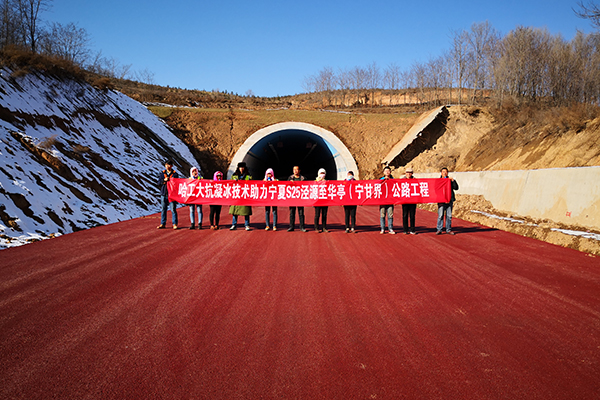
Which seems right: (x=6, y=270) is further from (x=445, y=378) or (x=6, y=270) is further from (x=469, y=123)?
(x=469, y=123)

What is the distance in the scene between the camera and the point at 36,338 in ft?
12.6

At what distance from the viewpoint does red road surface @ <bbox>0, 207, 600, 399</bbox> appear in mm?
3061

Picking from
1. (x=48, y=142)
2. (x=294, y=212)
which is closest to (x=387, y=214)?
(x=294, y=212)

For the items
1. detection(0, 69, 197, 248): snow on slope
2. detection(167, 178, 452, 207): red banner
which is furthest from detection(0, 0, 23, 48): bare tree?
detection(167, 178, 452, 207): red banner

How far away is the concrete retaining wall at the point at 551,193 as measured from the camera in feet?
27.8

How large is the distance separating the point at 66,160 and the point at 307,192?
9.53 metres

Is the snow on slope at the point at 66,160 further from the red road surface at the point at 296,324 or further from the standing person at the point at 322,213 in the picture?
the standing person at the point at 322,213

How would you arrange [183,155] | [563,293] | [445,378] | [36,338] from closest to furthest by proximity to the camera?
[445,378] → [36,338] → [563,293] → [183,155]

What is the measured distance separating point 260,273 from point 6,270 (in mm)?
4705

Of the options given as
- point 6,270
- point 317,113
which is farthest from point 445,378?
point 317,113

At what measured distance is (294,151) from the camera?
34750 mm

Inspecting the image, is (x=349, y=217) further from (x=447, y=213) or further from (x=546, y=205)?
(x=546, y=205)

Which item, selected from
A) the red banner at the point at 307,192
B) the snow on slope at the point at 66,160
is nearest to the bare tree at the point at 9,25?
the snow on slope at the point at 66,160

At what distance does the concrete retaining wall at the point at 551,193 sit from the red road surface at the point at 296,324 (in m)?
1.65
